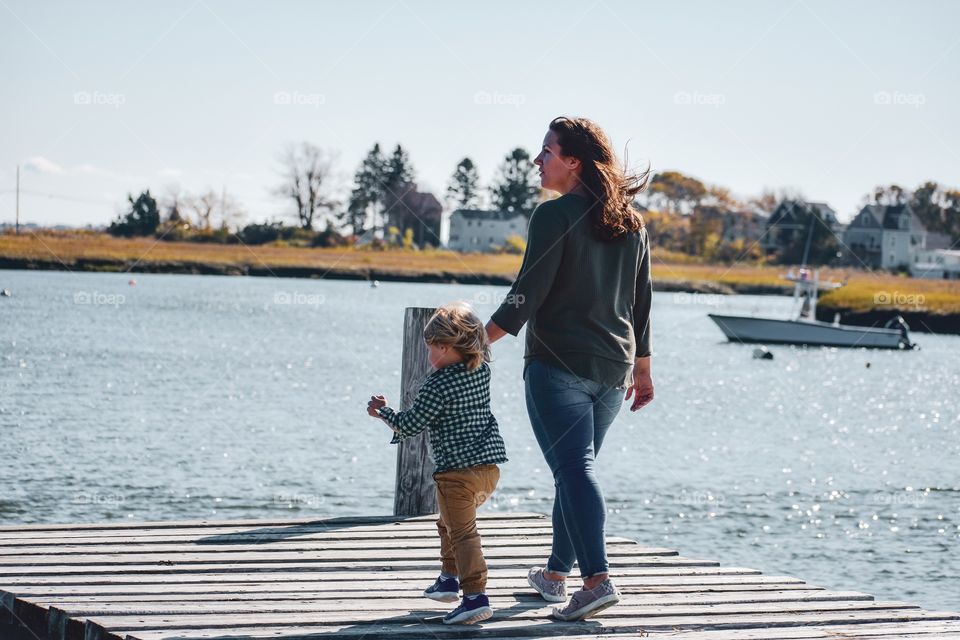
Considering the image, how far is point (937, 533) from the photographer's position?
1545 cm

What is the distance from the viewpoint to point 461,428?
5.14 m

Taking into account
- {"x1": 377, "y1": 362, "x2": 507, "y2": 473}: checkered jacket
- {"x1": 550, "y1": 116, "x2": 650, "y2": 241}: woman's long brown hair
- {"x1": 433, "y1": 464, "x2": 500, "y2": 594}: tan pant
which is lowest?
{"x1": 433, "y1": 464, "x2": 500, "y2": 594}: tan pant

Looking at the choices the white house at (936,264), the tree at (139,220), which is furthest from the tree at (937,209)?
the tree at (139,220)

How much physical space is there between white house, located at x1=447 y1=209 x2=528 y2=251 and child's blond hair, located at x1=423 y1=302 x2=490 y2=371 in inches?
5456

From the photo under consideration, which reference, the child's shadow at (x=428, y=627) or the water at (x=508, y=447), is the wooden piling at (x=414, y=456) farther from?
the water at (x=508, y=447)

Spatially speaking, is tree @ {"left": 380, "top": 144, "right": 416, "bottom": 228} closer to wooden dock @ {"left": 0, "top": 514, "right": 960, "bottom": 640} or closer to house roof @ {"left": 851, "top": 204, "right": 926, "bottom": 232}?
house roof @ {"left": 851, "top": 204, "right": 926, "bottom": 232}

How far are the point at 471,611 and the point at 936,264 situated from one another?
472ft

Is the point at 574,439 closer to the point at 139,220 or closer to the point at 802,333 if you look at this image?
the point at 802,333

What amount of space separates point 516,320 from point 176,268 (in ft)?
318

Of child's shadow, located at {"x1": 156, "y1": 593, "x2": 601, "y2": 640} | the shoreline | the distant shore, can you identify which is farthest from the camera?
the distant shore

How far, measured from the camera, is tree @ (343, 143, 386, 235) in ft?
420

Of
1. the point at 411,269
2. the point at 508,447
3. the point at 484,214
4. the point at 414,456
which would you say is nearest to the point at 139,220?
the point at 411,269

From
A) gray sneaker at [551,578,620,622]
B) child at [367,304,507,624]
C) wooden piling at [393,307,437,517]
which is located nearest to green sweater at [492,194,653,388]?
child at [367,304,507,624]

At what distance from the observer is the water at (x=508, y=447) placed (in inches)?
561
